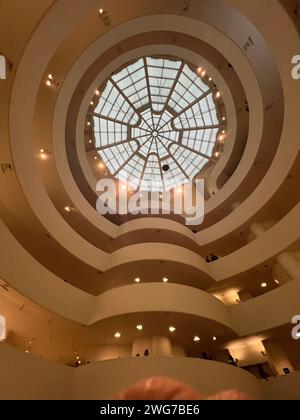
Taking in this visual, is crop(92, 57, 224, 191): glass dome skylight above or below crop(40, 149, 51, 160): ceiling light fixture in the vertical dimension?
above

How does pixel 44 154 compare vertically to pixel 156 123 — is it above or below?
below

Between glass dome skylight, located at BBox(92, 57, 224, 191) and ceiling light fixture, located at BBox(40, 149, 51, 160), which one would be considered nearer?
ceiling light fixture, located at BBox(40, 149, 51, 160)

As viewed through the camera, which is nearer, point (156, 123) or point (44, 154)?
point (44, 154)

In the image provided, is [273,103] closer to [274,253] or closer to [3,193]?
[274,253]

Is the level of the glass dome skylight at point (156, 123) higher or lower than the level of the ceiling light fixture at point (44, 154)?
higher

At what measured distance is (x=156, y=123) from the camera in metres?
24.3

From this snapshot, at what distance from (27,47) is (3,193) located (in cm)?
651

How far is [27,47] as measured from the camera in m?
9.52

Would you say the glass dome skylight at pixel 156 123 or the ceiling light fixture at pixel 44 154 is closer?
the ceiling light fixture at pixel 44 154

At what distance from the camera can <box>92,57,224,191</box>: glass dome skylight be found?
21750 millimetres

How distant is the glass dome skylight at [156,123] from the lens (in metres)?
21.8
